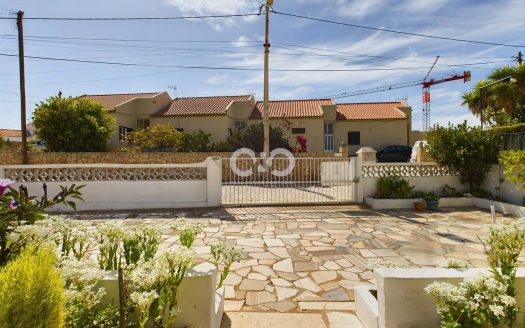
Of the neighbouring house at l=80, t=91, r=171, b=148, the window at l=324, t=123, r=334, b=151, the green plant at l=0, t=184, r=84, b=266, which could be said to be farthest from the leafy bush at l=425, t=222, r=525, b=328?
the window at l=324, t=123, r=334, b=151

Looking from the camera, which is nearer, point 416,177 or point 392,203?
point 392,203

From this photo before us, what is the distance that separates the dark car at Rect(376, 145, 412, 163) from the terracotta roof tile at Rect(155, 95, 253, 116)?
12385mm

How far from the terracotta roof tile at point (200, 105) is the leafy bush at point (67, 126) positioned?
24.7 ft

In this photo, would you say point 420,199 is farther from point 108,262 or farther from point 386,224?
point 108,262

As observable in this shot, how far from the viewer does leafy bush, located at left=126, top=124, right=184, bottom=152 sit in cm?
1902

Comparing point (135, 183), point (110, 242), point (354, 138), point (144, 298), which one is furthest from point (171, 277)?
point (354, 138)

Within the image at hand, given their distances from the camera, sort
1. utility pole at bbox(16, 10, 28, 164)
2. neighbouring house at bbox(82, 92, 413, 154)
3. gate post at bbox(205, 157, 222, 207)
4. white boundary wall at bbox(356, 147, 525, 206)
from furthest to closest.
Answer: neighbouring house at bbox(82, 92, 413, 154)
utility pole at bbox(16, 10, 28, 164)
white boundary wall at bbox(356, 147, 525, 206)
gate post at bbox(205, 157, 222, 207)

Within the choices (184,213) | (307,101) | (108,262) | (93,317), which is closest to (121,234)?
(108,262)

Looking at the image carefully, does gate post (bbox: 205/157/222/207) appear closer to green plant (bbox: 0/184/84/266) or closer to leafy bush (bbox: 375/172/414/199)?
leafy bush (bbox: 375/172/414/199)

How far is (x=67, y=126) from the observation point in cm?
1734

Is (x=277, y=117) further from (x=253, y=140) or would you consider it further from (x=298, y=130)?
(x=253, y=140)

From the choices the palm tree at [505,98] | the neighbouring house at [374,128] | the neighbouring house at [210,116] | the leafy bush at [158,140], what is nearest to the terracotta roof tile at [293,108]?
the neighbouring house at [210,116]

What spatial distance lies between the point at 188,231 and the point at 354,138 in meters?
27.0

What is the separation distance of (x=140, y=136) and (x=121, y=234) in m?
17.6
